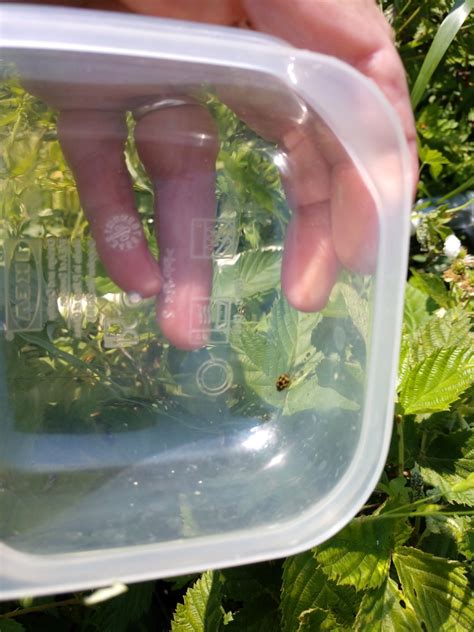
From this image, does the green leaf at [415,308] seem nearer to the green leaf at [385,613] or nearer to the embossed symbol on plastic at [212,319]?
the embossed symbol on plastic at [212,319]

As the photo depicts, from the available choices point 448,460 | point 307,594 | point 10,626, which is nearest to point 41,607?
point 10,626

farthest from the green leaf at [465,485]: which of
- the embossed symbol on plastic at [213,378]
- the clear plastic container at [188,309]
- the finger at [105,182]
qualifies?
the finger at [105,182]

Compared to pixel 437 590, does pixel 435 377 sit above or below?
above

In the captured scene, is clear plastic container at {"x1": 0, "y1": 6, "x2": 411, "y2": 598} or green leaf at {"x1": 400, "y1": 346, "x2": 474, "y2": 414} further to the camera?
green leaf at {"x1": 400, "y1": 346, "x2": 474, "y2": 414}

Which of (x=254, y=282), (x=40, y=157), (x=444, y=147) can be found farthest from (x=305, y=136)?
(x=444, y=147)

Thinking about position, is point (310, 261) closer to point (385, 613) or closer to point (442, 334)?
point (442, 334)

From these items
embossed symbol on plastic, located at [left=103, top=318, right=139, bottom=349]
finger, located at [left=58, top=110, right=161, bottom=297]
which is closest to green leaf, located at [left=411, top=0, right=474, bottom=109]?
finger, located at [left=58, top=110, right=161, bottom=297]

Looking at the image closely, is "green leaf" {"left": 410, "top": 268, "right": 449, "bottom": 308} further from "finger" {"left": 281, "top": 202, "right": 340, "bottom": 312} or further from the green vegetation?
"finger" {"left": 281, "top": 202, "right": 340, "bottom": 312}
